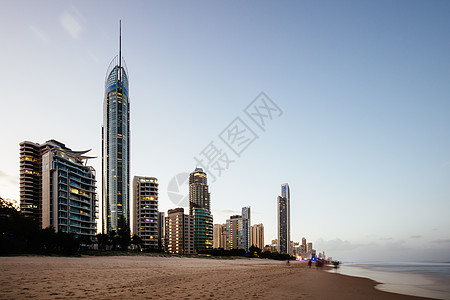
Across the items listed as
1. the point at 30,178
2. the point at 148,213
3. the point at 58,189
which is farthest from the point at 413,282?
the point at 148,213

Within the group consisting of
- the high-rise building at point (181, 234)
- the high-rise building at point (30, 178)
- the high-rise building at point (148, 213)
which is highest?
the high-rise building at point (30, 178)

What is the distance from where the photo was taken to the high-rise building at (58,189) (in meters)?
96.3

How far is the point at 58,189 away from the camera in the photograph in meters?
97.1

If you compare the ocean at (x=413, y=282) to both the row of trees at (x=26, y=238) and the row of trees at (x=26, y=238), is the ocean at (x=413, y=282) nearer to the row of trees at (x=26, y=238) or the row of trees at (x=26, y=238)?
the row of trees at (x=26, y=238)

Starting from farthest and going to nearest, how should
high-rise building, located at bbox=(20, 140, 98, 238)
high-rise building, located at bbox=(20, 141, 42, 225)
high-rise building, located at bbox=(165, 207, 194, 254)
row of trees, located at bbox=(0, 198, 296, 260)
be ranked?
high-rise building, located at bbox=(165, 207, 194, 254)
high-rise building, located at bbox=(20, 141, 42, 225)
high-rise building, located at bbox=(20, 140, 98, 238)
row of trees, located at bbox=(0, 198, 296, 260)

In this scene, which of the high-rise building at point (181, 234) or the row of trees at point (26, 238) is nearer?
the row of trees at point (26, 238)

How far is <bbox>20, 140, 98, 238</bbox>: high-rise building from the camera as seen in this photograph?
96312 mm

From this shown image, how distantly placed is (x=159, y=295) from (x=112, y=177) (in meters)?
190

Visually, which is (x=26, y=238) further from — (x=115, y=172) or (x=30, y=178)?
(x=115, y=172)

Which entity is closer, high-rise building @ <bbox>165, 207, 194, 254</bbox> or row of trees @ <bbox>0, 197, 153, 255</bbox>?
row of trees @ <bbox>0, 197, 153, 255</bbox>

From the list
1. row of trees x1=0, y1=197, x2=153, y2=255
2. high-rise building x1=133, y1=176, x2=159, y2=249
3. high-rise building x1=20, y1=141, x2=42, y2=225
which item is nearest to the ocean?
row of trees x1=0, y1=197, x2=153, y2=255

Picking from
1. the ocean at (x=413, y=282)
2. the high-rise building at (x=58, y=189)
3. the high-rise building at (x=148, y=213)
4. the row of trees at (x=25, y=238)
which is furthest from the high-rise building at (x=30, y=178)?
the ocean at (x=413, y=282)

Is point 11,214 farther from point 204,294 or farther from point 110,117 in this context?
point 110,117

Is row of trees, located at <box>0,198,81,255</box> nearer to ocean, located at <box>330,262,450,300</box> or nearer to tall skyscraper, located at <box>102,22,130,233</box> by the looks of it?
ocean, located at <box>330,262,450,300</box>
